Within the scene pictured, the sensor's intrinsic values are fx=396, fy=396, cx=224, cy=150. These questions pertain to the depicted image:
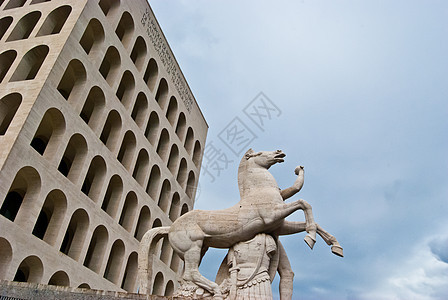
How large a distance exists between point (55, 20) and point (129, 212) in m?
14.3

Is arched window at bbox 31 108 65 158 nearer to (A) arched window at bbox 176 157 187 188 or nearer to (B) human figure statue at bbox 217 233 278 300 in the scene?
(B) human figure statue at bbox 217 233 278 300

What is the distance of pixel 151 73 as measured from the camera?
35.5 meters

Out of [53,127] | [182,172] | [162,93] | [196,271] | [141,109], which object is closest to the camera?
[196,271]

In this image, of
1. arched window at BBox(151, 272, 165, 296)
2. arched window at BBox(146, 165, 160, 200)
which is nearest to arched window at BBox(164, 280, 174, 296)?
arched window at BBox(151, 272, 165, 296)

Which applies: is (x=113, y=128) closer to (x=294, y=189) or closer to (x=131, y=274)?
(x=131, y=274)

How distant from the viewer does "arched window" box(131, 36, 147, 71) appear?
3316 centimetres

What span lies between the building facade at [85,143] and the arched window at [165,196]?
0.30 feet

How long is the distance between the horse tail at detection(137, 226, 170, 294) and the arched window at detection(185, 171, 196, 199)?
29931 mm

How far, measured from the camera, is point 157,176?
34250mm

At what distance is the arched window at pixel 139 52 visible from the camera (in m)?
33.2

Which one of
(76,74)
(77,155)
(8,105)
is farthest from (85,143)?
(8,105)

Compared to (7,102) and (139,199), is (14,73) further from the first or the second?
(139,199)

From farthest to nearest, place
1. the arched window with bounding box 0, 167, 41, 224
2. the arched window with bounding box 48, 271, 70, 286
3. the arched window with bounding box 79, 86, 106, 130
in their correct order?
the arched window with bounding box 79, 86, 106, 130 → the arched window with bounding box 48, 271, 70, 286 → the arched window with bounding box 0, 167, 41, 224

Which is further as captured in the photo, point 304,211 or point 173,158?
point 173,158
